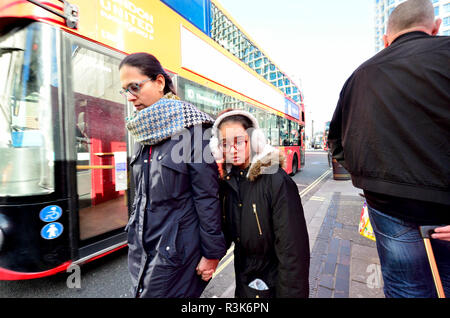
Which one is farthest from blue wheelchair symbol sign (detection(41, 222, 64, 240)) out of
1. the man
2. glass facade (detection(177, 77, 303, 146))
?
the man

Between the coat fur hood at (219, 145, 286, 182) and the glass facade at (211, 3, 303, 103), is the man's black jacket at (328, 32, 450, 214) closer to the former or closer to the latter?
the coat fur hood at (219, 145, 286, 182)

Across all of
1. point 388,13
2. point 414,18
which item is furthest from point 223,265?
point 388,13

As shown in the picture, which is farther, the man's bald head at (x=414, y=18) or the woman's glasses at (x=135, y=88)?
the woman's glasses at (x=135, y=88)

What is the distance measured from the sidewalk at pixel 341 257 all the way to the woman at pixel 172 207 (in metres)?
1.53

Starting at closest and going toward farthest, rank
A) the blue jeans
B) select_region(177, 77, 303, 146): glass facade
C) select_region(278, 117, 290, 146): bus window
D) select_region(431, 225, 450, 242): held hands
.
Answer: select_region(431, 225, 450, 242): held hands, the blue jeans, select_region(177, 77, 303, 146): glass facade, select_region(278, 117, 290, 146): bus window

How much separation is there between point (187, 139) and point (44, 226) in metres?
1.87

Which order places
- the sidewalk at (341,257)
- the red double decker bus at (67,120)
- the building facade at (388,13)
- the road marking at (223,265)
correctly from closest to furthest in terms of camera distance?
the red double decker bus at (67,120)
the sidewalk at (341,257)
the road marking at (223,265)
the building facade at (388,13)

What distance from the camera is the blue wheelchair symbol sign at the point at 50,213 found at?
2071 mm

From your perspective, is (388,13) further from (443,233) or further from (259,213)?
(259,213)

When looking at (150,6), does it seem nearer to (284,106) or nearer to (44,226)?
(44,226)

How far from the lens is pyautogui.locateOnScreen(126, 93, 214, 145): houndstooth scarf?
1.26 metres

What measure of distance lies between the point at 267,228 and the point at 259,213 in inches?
3.8

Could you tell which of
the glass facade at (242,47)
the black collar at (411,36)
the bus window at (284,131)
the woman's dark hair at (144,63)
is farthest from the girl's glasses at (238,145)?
the bus window at (284,131)

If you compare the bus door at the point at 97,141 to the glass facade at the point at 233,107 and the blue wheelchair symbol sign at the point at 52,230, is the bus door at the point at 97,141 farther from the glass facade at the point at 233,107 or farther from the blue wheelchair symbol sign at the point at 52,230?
the glass facade at the point at 233,107
